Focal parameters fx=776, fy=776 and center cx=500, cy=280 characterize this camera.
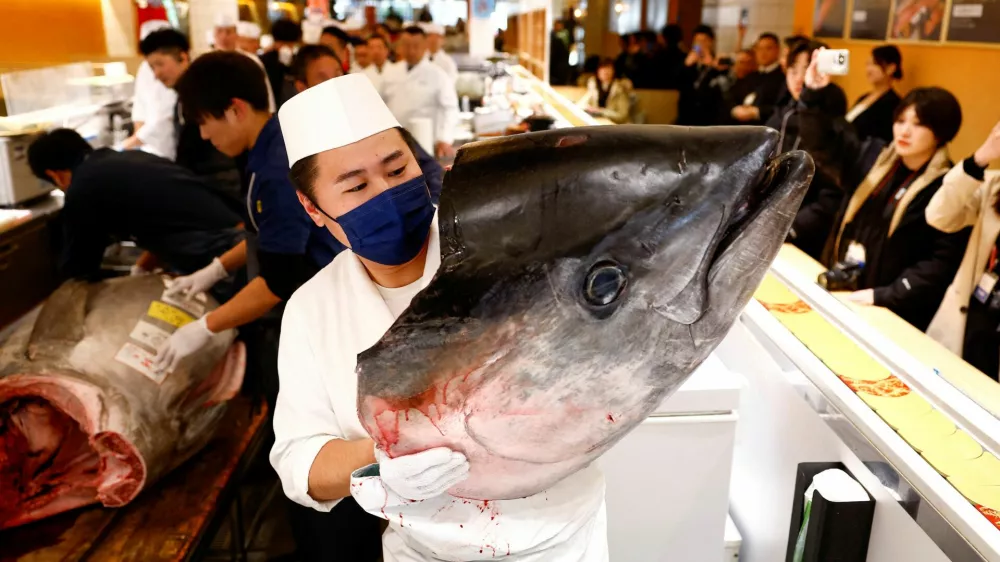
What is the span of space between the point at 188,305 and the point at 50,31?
2200 mm

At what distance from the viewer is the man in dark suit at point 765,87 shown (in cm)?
493

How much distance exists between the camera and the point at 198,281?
2.47m

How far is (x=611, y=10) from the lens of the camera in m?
10.6

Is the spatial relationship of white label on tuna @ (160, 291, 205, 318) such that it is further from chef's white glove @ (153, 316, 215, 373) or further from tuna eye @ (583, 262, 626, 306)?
tuna eye @ (583, 262, 626, 306)

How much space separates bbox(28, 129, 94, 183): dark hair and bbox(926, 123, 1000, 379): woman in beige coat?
3017mm

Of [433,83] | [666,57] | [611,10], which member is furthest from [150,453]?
[611,10]

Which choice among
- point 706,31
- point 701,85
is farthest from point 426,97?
point 706,31

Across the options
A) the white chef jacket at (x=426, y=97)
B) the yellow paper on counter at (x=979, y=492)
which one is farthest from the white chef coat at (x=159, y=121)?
the yellow paper on counter at (x=979, y=492)

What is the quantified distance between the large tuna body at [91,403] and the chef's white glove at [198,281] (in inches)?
2.9

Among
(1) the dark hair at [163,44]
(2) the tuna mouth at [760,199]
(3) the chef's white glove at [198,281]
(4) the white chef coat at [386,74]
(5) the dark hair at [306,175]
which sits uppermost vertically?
(1) the dark hair at [163,44]

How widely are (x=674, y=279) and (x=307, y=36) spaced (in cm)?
815

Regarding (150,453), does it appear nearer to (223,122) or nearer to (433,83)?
(223,122)


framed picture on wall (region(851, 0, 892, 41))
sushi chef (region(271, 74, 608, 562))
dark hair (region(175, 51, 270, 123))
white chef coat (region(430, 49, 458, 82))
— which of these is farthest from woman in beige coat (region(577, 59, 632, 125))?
sushi chef (region(271, 74, 608, 562))

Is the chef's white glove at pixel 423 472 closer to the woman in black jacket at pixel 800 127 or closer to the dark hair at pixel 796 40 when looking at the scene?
the woman in black jacket at pixel 800 127
